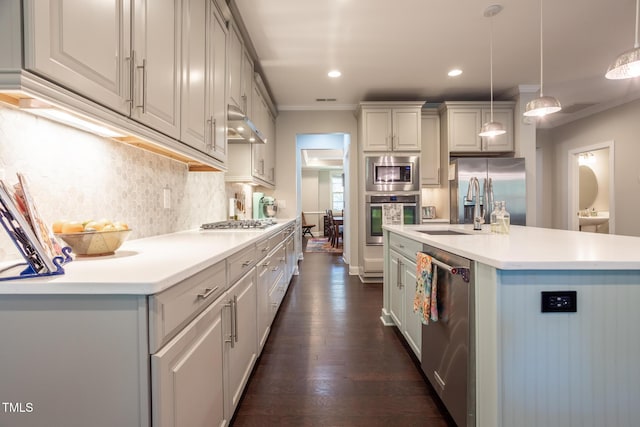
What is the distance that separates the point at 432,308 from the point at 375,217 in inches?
111

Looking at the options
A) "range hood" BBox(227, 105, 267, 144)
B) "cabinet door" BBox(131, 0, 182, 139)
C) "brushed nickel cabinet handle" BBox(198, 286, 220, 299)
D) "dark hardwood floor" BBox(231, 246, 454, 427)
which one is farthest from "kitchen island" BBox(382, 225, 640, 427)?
"range hood" BBox(227, 105, 267, 144)

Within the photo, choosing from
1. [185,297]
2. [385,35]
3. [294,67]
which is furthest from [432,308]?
[294,67]

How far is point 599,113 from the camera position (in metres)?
5.15

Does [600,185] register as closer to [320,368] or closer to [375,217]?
[375,217]

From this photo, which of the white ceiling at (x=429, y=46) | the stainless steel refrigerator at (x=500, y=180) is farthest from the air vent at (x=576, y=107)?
the stainless steel refrigerator at (x=500, y=180)

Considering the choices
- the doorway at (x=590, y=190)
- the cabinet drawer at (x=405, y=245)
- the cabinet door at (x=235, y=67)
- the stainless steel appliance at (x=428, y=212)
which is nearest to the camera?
the cabinet drawer at (x=405, y=245)

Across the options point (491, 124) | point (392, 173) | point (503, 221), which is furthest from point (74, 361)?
point (392, 173)

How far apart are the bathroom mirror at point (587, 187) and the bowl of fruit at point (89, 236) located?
321 inches

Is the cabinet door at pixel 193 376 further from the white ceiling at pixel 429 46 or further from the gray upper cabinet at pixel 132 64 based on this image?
the white ceiling at pixel 429 46

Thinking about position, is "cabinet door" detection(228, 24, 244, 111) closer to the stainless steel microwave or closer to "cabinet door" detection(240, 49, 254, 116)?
"cabinet door" detection(240, 49, 254, 116)

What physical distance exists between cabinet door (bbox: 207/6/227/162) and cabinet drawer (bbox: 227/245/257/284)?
28.9 inches

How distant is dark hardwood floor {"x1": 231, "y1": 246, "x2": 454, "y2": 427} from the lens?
5.07 ft

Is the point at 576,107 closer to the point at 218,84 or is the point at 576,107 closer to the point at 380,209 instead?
the point at 380,209

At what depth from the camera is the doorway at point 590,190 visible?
5.62 m
